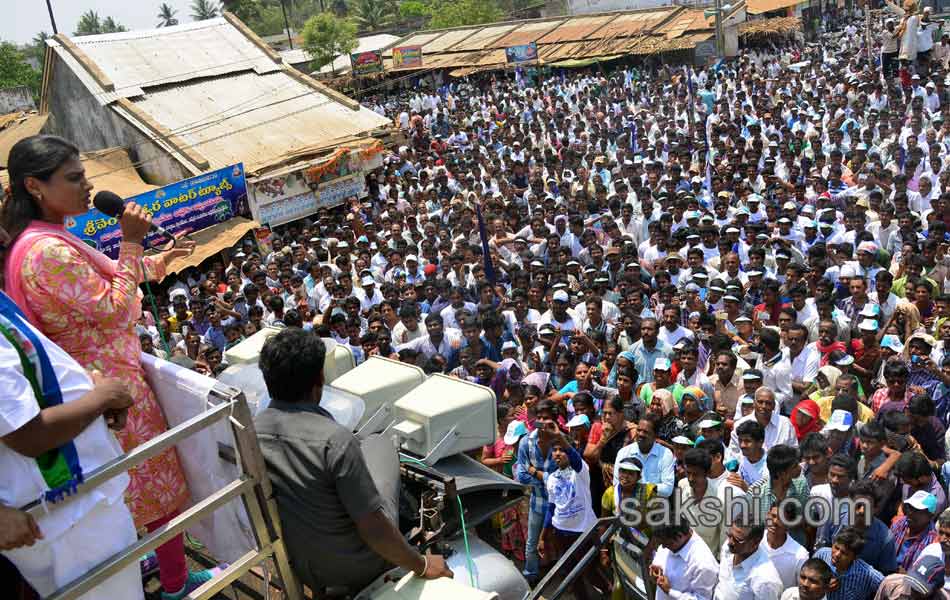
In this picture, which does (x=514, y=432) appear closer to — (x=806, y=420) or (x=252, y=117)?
(x=806, y=420)

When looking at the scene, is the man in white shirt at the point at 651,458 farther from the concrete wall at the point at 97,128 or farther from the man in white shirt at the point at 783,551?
the concrete wall at the point at 97,128

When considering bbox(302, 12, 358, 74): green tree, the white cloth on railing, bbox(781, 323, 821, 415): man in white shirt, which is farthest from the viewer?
bbox(302, 12, 358, 74): green tree

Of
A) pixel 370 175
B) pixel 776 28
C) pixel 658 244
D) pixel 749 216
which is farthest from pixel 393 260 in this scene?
pixel 776 28

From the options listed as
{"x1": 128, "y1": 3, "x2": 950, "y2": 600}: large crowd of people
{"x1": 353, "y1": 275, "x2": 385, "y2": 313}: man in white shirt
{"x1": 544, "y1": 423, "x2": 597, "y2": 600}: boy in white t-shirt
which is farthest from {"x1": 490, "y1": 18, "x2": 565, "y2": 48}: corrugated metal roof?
{"x1": 544, "y1": 423, "x2": 597, "y2": 600}: boy in white t-shirt

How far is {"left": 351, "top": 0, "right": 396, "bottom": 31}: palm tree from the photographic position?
50.4 meters

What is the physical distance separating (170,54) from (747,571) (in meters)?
17.3

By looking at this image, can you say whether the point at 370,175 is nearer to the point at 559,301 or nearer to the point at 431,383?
the point at 559,301

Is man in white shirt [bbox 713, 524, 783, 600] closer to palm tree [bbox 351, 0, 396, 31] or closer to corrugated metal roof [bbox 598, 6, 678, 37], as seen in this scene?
corrugated metal roof [bbox 598, 6, 678, 37]

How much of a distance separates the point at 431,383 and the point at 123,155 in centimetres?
1440

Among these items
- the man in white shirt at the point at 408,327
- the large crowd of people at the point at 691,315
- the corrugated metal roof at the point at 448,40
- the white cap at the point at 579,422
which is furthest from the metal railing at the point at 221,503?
the corrugated metal roof at the point at 448,40

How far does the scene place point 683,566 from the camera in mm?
4105

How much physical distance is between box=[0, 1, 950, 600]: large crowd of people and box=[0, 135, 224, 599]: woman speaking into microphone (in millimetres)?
39

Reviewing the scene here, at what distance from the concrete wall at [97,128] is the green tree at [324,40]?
1204 cm

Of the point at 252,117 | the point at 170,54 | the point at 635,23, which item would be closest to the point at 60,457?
the point at 252,117
